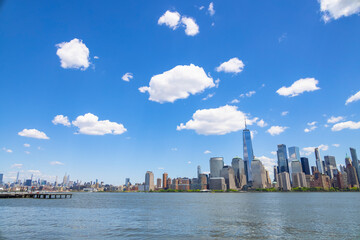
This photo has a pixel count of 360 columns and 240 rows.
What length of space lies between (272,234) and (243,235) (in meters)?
5.44

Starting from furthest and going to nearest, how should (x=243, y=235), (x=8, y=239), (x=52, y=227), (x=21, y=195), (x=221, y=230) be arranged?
(x=21, y=195), (x=52, y=227), (x=221, y=230), (x=243, y=235), (x=8, y=239)

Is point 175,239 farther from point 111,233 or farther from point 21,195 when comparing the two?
point 21,195

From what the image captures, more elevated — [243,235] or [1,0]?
[1,0]

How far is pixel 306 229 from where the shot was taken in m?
45.1

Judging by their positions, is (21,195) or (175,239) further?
(21,195)

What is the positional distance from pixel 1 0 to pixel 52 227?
145ft

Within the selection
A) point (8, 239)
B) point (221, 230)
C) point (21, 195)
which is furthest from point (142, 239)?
point (21, 195)

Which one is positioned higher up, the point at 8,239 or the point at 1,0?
the point at 1,0

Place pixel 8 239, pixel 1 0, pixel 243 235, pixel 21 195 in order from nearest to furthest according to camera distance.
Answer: pixel 1 0
pixel 8 239
pixel 243 235
pixel 21 195

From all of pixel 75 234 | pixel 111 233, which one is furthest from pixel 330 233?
pixel 75 234

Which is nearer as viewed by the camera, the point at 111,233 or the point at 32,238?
the point at 32,238

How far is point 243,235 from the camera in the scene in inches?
1577

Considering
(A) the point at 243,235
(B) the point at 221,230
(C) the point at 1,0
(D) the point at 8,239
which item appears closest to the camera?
(C) the point at 1,0

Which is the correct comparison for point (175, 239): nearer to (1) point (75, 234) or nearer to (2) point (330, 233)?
(1) point (75, 234)
